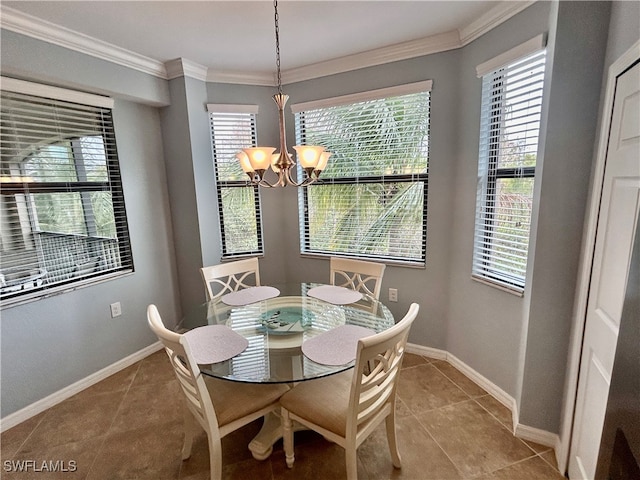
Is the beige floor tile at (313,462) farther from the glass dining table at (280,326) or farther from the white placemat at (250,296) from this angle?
the white placemat at (250,296)

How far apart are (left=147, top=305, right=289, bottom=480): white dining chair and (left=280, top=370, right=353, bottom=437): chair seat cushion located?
102 millimetres

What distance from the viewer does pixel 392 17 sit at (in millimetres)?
1993

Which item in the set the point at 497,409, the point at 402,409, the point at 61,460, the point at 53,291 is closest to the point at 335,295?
the point at 402,409

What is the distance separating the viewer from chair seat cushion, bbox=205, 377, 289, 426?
147 cm

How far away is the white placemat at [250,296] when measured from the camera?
2146 mm

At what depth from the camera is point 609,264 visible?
50.1 inches

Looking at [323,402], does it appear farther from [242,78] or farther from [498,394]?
[242,78]

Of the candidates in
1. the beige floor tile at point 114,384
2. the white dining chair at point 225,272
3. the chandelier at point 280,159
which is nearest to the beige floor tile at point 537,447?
the chandelier at point 280,159

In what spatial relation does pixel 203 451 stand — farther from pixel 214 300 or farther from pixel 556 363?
pixel 556 363

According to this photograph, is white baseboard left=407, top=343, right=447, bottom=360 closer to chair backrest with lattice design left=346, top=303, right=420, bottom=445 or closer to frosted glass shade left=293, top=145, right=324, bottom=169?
chair backrest with lattice design left=346, top=303, right=420, bottom=445

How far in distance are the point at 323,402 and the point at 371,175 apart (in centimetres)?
191

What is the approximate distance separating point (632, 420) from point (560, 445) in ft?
3.73

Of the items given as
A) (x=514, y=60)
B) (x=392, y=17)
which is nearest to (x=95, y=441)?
(x=392, y=17)

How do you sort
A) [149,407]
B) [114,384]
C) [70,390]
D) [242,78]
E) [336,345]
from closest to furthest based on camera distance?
[336,345], [149,407], [70,390], [114,384], [242,78]
